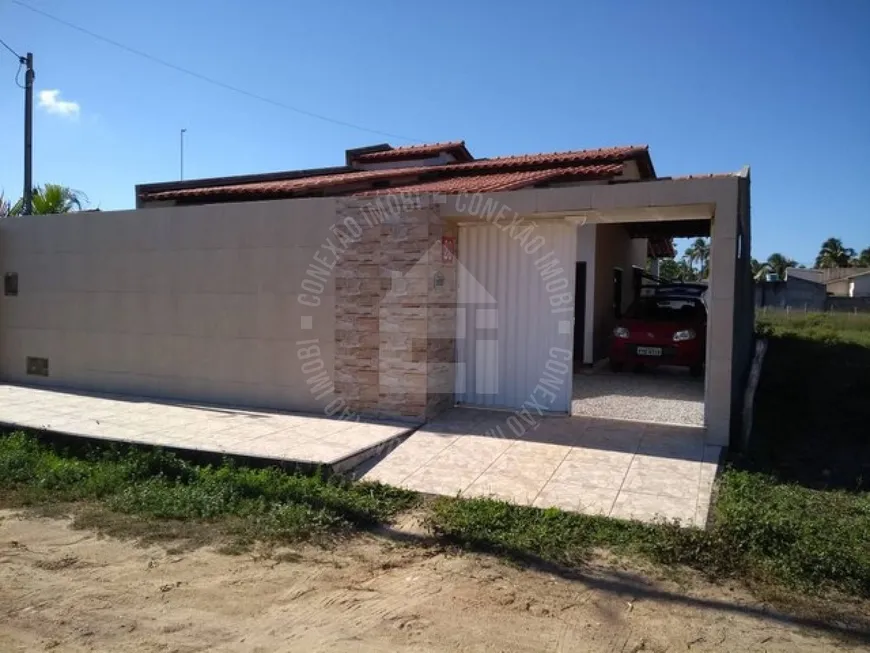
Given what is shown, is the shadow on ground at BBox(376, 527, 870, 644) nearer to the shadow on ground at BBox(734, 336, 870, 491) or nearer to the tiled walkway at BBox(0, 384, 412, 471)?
the tiled walkway at BBox(0, 384, 412, 471)

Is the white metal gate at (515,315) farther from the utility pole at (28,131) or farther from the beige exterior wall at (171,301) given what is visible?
the utility pole at (28,131)

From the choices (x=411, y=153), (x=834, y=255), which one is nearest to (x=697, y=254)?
(x=834, y=255)

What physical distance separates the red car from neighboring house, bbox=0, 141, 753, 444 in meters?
2.29

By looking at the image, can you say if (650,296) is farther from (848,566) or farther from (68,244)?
(68,244)

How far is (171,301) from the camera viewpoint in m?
9.00

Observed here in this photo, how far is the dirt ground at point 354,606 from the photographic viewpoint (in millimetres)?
3193

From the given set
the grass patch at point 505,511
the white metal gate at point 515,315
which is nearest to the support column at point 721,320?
the grass patch at point 505,511

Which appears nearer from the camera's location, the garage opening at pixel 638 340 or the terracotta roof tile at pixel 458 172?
the garage opening at pixel 638 340

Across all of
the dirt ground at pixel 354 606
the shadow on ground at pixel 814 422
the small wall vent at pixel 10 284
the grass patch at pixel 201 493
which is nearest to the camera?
the dirt ground at pixel 354 606

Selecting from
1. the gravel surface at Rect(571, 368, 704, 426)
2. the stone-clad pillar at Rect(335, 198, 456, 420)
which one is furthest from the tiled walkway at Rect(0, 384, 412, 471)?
the gravel surface at Rect(571, 368, 704, 426)

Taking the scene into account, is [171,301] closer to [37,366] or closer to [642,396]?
[37,366]

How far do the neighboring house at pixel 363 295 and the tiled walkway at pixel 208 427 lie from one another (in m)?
0.48

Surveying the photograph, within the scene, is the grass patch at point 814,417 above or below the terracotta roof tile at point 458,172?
below

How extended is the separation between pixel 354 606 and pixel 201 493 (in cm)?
227
